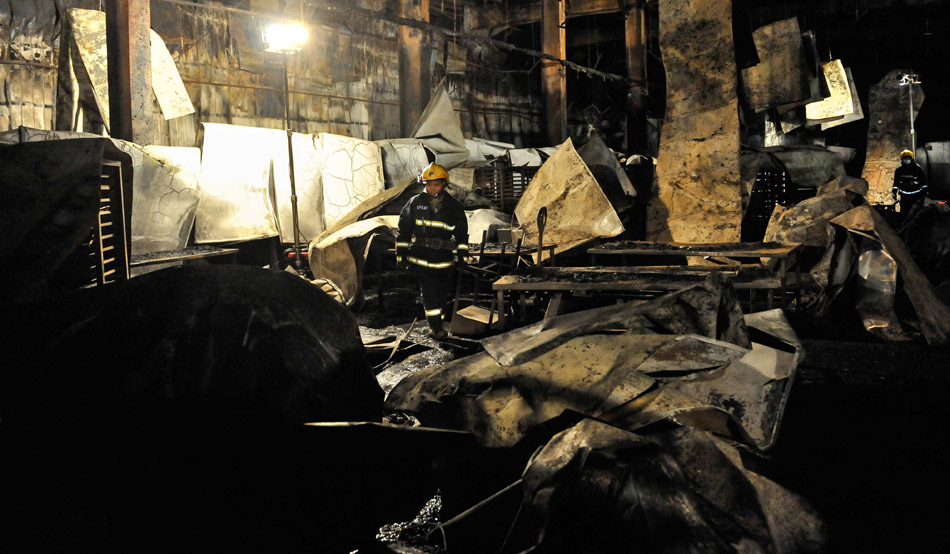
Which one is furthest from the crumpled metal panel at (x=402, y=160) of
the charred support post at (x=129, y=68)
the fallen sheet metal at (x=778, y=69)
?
the fallen sheet metal at (x=778, y=69)

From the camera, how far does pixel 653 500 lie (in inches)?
99.2

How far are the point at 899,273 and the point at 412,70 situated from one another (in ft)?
35.5

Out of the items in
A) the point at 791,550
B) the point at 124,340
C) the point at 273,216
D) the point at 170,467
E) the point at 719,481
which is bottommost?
the point at 791,550

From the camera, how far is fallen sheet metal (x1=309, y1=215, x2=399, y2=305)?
905cm

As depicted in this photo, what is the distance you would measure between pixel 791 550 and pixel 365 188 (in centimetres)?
1054

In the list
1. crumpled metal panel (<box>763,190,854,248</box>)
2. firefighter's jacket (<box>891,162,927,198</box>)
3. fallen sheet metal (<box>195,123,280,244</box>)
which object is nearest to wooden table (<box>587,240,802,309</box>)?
crumpled metal panel (<box>763,190,854,248</box>)

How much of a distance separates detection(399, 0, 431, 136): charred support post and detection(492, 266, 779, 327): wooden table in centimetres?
910

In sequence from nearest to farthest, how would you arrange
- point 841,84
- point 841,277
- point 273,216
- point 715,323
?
1. point 715,323
2. point 841,277
3. point 273,216
4. point 841,84

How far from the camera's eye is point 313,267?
30.8 ft

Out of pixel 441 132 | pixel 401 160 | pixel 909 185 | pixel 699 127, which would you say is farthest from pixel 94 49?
pixel 909 185

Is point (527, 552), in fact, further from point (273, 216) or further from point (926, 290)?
point (273, 216)

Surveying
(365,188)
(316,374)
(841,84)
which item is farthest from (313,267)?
(841,84)

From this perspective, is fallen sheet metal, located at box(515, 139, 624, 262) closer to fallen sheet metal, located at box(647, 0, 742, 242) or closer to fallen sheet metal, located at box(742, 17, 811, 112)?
fallen sheet metal, located at box(647, 0, 742, 242)

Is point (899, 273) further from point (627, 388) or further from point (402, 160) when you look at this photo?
point (402, 160)
